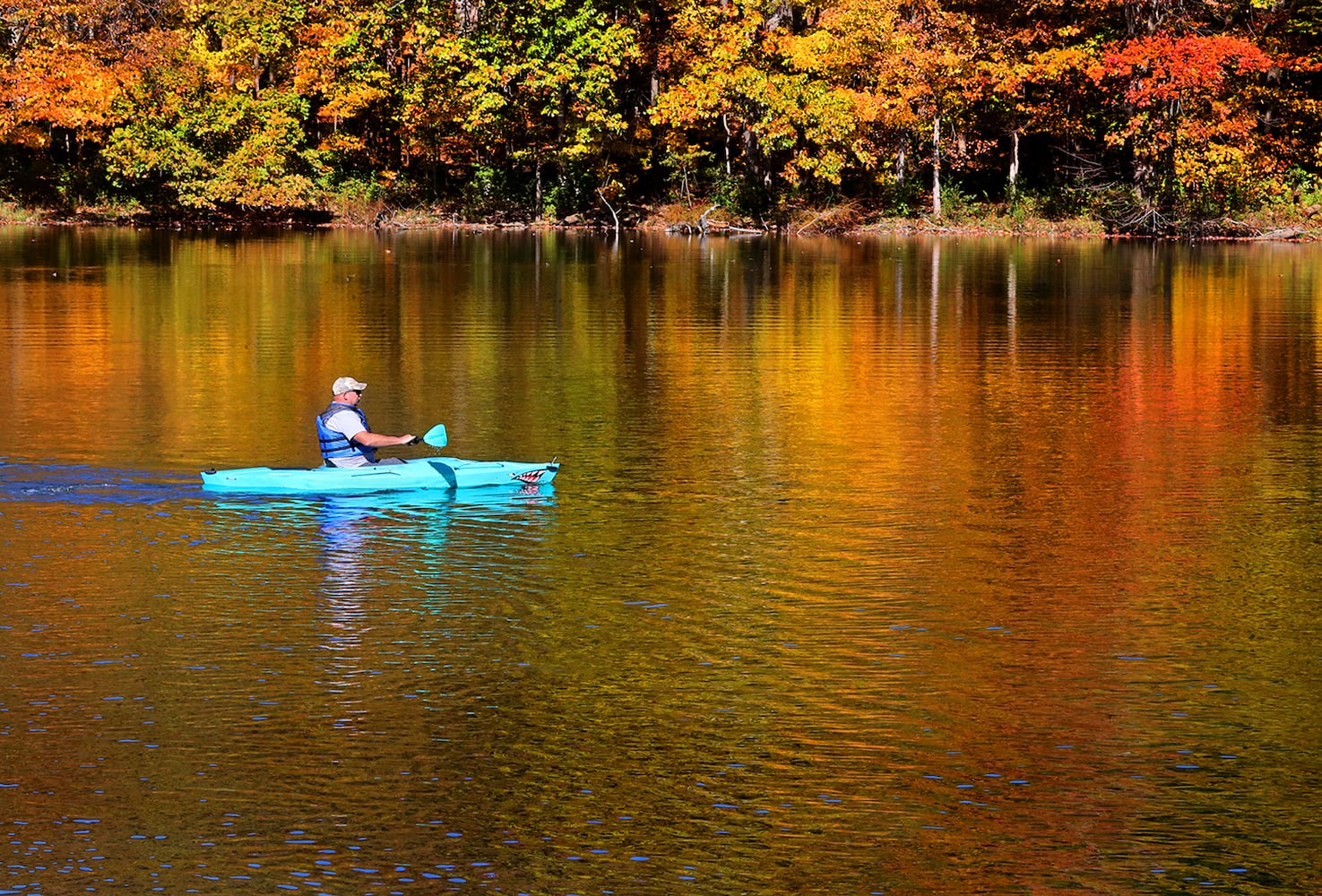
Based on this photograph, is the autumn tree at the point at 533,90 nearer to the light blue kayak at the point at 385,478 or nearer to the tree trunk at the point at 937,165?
the tree trunk at the point at 937,165

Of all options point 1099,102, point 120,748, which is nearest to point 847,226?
point 1099,102

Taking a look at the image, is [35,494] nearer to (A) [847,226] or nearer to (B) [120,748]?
(B) [120,748]

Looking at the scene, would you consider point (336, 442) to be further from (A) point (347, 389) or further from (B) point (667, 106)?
(B) point (667, 106)

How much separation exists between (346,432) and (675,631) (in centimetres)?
628

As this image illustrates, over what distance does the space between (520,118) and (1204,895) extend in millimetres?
67595

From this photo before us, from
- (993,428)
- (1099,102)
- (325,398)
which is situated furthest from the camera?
(1099,102)

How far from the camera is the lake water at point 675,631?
373 inches

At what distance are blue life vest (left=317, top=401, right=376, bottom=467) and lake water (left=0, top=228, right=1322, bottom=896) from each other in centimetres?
59

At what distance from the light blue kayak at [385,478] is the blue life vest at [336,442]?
0.22 metres

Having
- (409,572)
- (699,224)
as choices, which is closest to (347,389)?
(409,572)

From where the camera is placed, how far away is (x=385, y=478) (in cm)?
1862

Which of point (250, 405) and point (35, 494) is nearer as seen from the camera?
point (35, 494)

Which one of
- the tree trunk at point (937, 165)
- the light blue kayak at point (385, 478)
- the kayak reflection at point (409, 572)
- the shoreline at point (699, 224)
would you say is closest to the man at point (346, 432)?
the light blue kayak at point (385, 478)

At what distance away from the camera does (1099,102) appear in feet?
231
